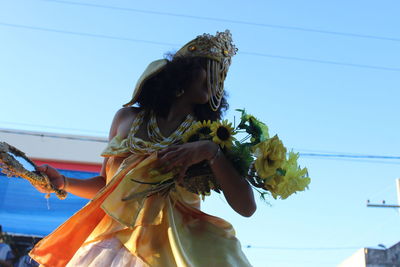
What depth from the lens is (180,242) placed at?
6.08ft

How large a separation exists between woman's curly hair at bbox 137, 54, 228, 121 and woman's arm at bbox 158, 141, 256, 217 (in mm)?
395

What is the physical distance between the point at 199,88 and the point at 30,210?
4830 mm

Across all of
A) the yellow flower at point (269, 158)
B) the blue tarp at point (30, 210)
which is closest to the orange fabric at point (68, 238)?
the yellow flower at point (269, 158)

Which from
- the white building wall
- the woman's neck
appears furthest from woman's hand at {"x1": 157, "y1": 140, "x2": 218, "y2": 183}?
the white building wall

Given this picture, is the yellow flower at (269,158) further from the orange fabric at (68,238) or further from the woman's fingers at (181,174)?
the orange fabric at (68,238)

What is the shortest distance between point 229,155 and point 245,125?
15 cm

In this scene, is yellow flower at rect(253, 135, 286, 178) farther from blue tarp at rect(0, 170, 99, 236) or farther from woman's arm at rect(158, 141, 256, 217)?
blue tarp at rect(0, 170, 99, 236)

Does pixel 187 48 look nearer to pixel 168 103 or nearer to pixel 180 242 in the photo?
pixel 168 103

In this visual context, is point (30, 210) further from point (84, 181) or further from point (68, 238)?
point (68, 238)

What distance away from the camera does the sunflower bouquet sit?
6.36 feet

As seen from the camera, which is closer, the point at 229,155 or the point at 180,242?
the point at 180,242

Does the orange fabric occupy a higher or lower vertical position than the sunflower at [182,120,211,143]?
lower

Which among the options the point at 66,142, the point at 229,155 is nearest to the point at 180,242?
the point at 229,155

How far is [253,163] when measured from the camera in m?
2.00
